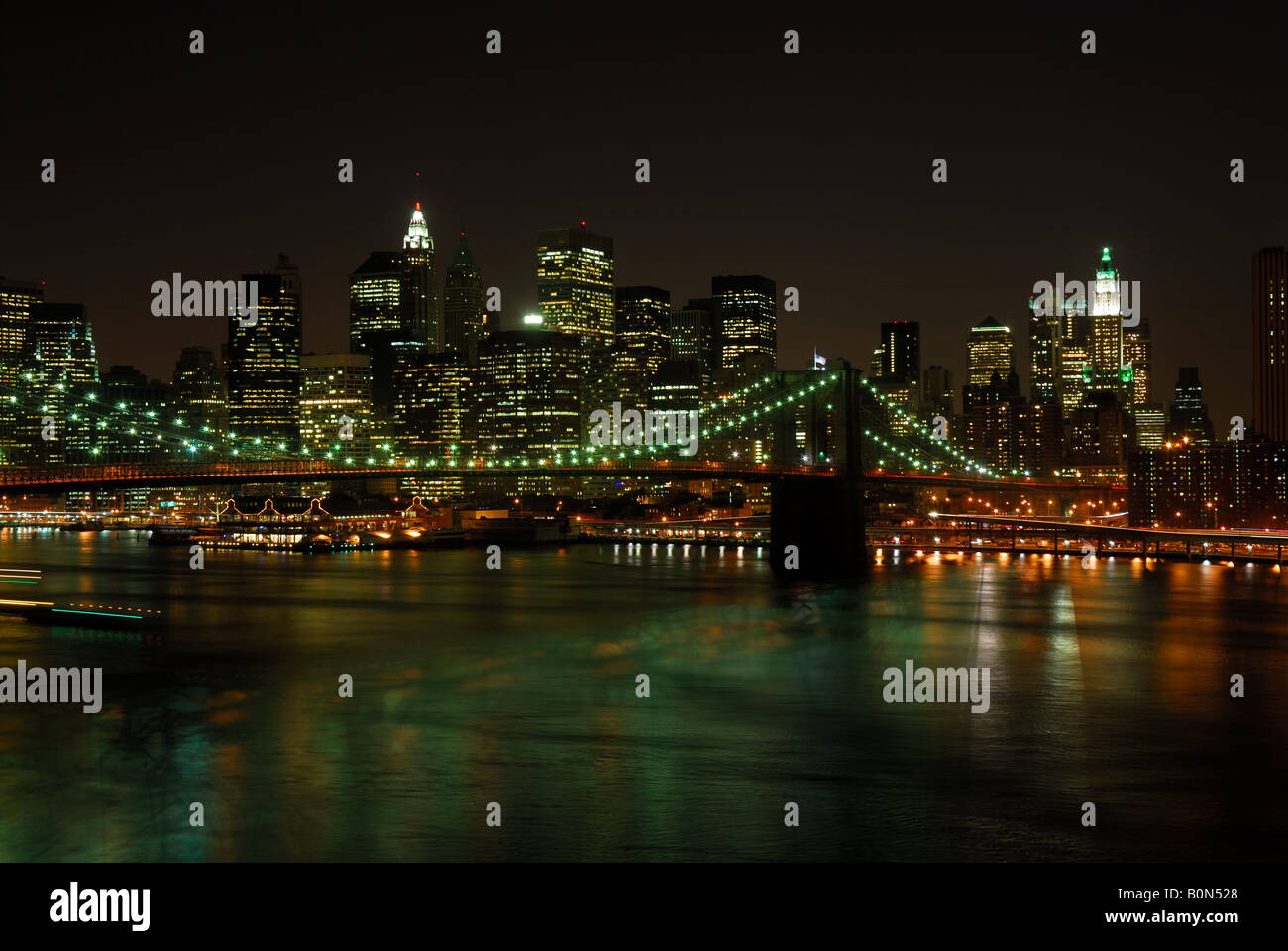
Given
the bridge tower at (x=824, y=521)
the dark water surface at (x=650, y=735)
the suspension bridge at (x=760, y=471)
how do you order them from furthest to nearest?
the bridge tower at (x=824, y=521) → the suspension bridge at (x=760, y=471) → the dark water surface at (x=650, y=735)

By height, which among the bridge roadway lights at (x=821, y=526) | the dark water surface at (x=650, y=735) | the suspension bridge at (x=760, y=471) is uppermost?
the suspension bridge at (x=760, y=471)

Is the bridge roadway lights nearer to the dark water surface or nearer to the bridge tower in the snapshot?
the bridge tower

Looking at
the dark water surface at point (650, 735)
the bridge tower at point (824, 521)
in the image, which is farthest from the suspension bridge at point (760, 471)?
the dark water surface at point (650, 735)

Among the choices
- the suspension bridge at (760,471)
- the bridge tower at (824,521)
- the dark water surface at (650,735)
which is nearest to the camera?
the dark water surface at (650,735)

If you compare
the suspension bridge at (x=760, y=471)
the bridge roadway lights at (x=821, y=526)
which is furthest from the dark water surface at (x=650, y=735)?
the bridge roadway lights at (x=821, y=526)

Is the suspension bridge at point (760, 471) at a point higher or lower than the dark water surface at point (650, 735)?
higher

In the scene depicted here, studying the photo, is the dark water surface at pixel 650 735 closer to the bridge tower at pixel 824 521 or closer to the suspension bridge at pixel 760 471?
the suspension bridge at pixel 760 471

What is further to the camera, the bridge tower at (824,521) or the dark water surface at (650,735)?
the bridge tower at (824,521)

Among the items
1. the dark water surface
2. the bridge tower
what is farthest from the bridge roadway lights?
the dark water surface
